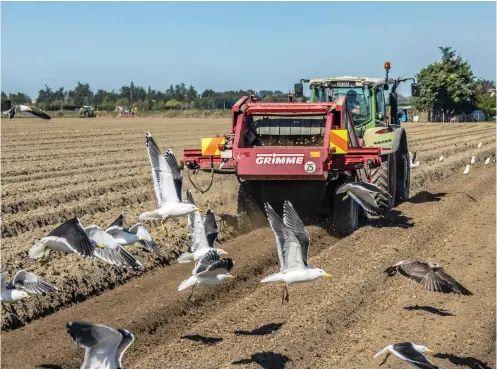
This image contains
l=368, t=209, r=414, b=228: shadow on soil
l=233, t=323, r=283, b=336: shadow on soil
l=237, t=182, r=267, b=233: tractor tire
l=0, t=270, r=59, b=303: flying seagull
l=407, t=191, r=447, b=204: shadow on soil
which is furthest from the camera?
l=407, t=191, r=447, b=204: shadow on soil

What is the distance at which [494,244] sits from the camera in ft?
41.9

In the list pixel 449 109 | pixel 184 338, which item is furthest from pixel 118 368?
Result: pixel 449 109

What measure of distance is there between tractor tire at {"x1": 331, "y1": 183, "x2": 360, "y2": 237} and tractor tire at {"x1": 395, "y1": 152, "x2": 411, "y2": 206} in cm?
352

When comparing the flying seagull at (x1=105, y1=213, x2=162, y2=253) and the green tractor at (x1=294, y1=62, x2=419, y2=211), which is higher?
the green tractor at (x1=294, y1=62, x2=419, y2=211)

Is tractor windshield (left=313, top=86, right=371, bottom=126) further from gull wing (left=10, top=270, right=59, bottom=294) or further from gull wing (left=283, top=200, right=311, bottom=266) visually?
gull wing (left=10, top=270, right=59, bottom=294)

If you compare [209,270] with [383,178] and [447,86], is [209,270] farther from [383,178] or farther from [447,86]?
[447,86]

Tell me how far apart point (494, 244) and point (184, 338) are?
625 cm

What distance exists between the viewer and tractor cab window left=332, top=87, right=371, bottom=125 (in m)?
15.4

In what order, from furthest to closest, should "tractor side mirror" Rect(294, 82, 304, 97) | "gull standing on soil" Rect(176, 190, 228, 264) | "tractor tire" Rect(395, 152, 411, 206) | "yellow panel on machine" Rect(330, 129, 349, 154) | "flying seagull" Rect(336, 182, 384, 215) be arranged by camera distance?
"tractor tire" Rect(395, 152, 411, 206), "tractor side mirror" Rect(294, 82, 304, 97), "yellow panel on machine" Rect(330, 129, 349, 154), "flying seagull" Rect(336, 182, 384, 215), "gull standing on soil" Rect(176, 190, 228, 264)

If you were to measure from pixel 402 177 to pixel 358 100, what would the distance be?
86.4 inches

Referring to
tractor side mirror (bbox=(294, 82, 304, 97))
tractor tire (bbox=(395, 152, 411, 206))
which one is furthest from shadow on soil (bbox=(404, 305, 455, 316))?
tractor tire (bbox=(395, 152, 411, 206))

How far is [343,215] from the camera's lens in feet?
43.6

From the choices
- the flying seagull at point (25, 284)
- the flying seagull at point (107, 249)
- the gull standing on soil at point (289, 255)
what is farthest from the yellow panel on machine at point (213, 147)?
the flying seagull at point (25, 284)

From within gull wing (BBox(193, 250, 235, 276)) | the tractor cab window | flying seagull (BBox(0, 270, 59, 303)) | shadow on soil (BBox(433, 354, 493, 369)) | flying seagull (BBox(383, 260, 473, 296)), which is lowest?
shadow on soil (BBox(433, 354, 493, 369))
